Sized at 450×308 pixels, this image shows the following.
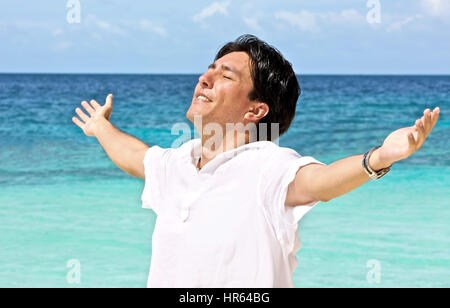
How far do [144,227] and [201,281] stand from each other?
588 centimetres

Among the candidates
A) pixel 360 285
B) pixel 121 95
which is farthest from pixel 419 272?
pixel 121 95

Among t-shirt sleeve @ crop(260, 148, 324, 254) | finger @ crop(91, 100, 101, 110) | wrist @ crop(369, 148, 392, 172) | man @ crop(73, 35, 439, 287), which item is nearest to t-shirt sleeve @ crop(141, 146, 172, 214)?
man @ crop(73, 35, 439, 287)

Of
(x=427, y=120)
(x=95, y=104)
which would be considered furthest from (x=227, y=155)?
(x=95, y=104)

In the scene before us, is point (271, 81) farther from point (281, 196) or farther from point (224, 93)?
point (281, 196)

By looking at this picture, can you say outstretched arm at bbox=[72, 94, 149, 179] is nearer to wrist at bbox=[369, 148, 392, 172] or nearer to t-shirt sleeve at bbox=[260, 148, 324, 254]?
t-shirt sleeve at bbox=[260, 148, 324, 254]

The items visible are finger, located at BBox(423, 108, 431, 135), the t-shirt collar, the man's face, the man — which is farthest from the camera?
the man's face

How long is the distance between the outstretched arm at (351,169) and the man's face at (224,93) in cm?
45

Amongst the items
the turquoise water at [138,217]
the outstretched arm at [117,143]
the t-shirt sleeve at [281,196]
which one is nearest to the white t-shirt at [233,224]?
the t-shirt sleeve at [281,196]

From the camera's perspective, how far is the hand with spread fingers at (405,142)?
1.95 meters

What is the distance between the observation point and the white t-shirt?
7.60ft

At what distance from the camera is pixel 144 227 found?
819 centimetres

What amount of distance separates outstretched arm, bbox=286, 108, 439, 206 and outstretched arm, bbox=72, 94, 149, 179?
0.77 m

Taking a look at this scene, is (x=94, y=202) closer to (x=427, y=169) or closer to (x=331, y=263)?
(x=331, y=263)

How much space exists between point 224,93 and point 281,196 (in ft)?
1.62
